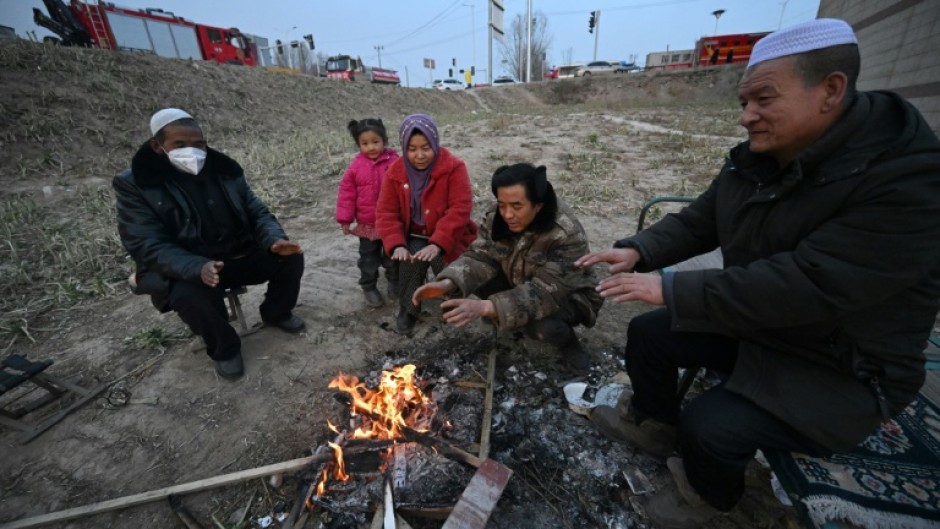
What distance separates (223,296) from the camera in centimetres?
334

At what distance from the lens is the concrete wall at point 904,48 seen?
610cm

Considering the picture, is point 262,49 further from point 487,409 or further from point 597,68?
point 487,409

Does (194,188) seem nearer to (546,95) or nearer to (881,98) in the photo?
(881,98)

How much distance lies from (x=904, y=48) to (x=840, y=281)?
923cm

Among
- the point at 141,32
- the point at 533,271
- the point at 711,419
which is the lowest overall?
the point at 711,419

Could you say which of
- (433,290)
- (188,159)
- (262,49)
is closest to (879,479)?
Answer: (433,290)

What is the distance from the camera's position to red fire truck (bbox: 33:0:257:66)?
16.9m

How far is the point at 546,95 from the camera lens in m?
33.9

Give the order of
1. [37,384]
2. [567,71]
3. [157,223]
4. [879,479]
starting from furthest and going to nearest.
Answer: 1. [567,71]
2. [157,223]
3. [37,384]
4. [879,479]

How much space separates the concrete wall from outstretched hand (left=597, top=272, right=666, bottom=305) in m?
7.47

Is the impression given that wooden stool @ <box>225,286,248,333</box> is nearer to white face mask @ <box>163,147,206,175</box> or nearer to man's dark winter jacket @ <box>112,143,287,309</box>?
man's dark winter jacket @ <box>112,143,287,309</box>

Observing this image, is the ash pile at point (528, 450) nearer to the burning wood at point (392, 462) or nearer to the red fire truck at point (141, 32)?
the burning wood at point (392, 462)

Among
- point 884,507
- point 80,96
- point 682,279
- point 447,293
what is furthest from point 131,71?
point 884,507

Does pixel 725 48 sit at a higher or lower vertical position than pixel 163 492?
higher
